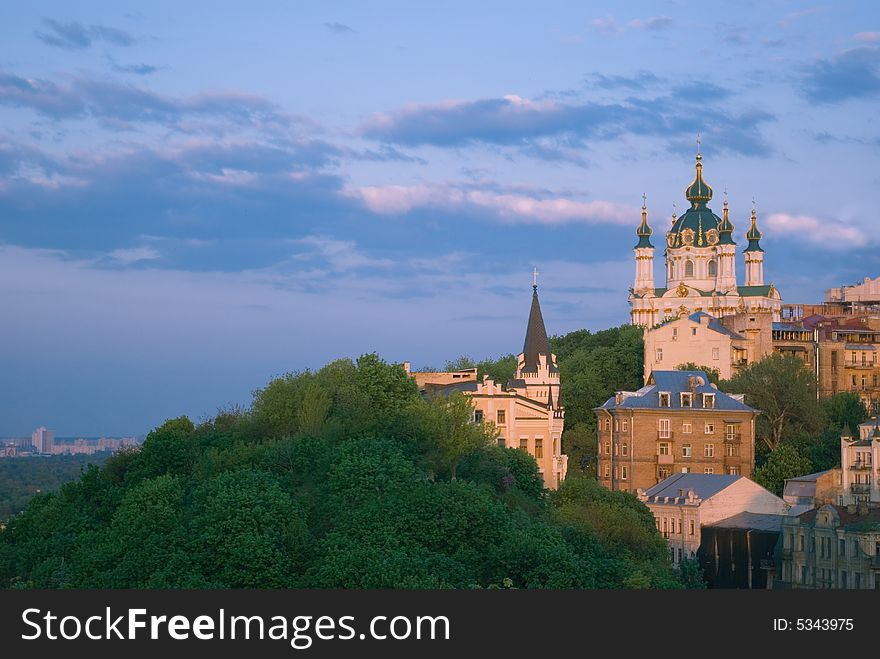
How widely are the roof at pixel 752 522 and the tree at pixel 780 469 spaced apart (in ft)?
29.2

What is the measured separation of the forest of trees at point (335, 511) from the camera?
2948 inches

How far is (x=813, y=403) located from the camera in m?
116

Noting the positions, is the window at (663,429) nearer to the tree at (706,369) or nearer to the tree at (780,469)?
the tree at (780,469)

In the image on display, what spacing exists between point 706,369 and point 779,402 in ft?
28.1

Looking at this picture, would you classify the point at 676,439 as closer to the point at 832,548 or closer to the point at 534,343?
the point at 534,343

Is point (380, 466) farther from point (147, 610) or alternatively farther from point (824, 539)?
point (147, 610)

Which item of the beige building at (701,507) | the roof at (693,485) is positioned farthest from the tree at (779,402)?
the beige building at (701,507)

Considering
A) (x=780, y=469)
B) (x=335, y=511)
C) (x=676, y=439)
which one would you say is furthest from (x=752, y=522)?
(x=335, y=511)

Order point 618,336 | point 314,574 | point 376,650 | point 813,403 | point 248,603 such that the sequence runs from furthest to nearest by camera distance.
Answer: point 618,336
point 813,403
point 314,574
point 248,603
point 376,650

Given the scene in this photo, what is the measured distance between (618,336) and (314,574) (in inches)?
2563

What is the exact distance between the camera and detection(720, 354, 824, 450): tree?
114750mm

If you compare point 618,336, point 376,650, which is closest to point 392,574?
point 376,650

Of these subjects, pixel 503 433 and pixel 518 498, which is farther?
pixel 503 433

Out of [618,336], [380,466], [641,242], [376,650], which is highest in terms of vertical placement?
[641,242]
